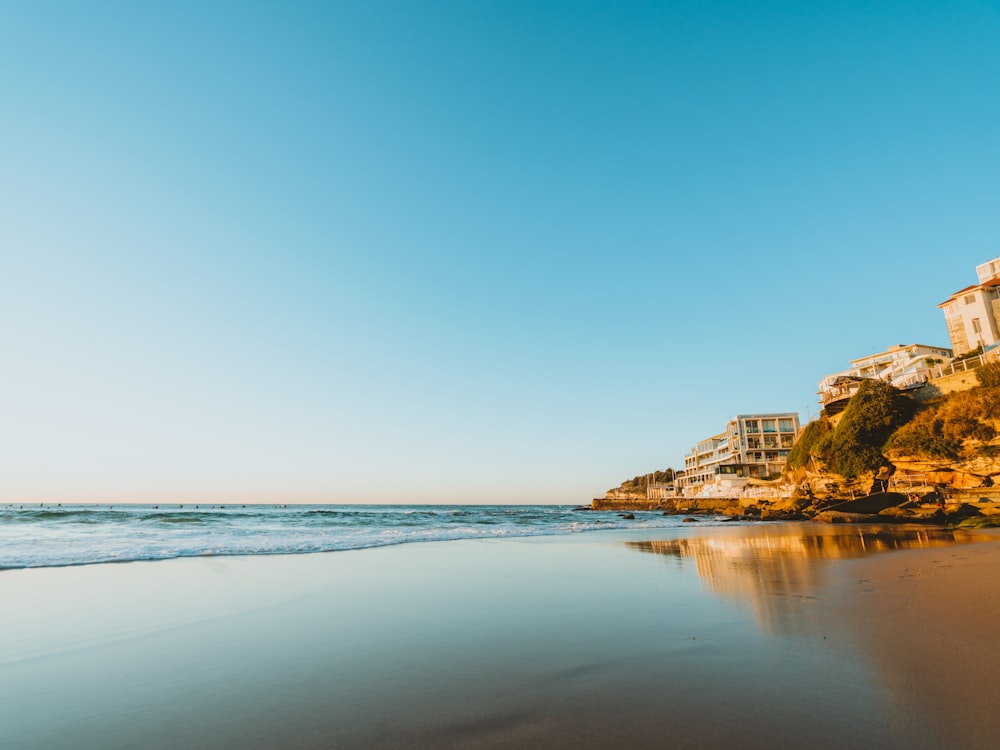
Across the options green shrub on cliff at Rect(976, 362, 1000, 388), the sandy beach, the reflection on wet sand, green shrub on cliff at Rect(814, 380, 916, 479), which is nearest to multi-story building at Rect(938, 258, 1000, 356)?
green shrub on cliff at Rect(814, 380, 916, 479)

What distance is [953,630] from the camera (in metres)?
5.06

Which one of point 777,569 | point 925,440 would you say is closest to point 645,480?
point 925,440

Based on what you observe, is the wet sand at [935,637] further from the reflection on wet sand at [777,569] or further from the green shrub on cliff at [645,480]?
the green shrub on cliff at [645,480]

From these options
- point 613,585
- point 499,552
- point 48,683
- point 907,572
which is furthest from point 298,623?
point 907,572

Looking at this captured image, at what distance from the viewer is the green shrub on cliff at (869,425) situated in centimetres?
3262

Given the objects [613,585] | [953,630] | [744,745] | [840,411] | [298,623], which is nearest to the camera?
[744,745]

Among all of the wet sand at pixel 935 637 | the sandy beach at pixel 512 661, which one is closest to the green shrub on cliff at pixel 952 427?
the wet sand at pixel 935 637

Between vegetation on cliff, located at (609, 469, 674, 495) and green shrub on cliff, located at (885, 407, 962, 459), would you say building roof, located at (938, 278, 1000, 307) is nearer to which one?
green shrub on cliff, located at (885, 407, 962, 459)

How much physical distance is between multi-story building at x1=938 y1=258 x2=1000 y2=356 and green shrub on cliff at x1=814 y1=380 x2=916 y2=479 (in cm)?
1490

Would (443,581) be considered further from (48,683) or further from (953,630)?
(953,630)

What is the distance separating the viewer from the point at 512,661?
4527 mm

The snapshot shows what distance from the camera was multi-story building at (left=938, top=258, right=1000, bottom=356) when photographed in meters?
41.7

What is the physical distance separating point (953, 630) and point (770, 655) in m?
2.44

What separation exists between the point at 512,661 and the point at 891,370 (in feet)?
206
